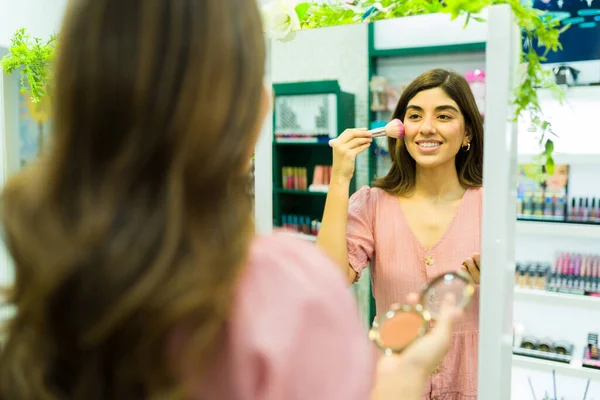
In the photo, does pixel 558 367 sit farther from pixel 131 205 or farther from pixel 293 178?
pixel 131 205

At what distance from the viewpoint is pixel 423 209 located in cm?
104

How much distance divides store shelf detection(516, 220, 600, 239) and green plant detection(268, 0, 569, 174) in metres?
1.16

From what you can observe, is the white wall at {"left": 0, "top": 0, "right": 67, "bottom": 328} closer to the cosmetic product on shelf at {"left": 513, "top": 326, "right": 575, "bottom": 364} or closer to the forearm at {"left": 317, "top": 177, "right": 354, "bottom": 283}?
the forearm at {"left": 317, "top": 177, "right": 354, "bottom": 283}

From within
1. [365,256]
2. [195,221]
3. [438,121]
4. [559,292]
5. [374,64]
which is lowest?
[559,292]

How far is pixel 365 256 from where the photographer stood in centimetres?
109

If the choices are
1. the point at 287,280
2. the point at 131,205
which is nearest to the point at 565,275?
the point at 287,280

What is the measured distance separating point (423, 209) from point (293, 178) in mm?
277

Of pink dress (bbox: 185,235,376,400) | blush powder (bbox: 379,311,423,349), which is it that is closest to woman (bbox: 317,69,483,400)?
blush powder (bbox: 379,311,423,349)

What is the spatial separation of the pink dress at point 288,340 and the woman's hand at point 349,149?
587 mm

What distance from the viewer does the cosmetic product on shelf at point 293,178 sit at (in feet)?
3.74

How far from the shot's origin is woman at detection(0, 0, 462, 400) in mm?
435

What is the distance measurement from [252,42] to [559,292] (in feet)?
6.55

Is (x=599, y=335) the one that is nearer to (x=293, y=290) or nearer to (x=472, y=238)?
(x=472, y=238)

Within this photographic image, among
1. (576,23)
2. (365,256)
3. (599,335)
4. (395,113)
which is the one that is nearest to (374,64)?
(395,113)
